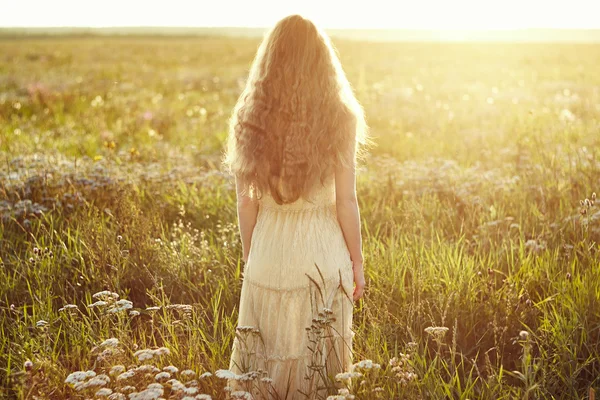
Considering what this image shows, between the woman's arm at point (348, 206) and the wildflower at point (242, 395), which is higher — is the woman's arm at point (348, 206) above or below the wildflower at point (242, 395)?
above

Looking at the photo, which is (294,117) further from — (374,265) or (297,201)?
(374,265)

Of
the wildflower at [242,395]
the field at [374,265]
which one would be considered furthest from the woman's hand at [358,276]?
the wildflower at [242,395]

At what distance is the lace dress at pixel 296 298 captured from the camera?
10.3 ft

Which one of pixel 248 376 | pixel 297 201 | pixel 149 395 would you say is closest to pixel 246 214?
pixel 297 201

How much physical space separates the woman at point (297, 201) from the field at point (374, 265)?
0.86 ft

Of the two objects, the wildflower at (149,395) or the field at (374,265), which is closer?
the wildflower at (149,395)

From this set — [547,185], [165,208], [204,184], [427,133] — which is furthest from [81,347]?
[427,133]

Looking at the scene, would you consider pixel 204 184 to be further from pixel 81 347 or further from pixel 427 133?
pixel 427 133

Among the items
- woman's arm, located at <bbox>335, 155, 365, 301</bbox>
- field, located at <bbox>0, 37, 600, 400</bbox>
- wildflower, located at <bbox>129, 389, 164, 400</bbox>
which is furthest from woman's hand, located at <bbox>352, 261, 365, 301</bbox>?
wildflower, located at <bbox>129, 389, 164, 400</bbox>

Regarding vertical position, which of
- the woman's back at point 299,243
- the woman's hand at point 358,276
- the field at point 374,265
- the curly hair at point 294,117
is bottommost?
the field at point 374,265

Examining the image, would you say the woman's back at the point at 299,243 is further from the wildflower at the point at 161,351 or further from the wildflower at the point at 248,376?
the wildflower at the point at 161,351

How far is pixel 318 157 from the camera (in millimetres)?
3096

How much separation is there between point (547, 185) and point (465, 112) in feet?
22.5

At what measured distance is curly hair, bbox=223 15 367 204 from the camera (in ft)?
10.2
